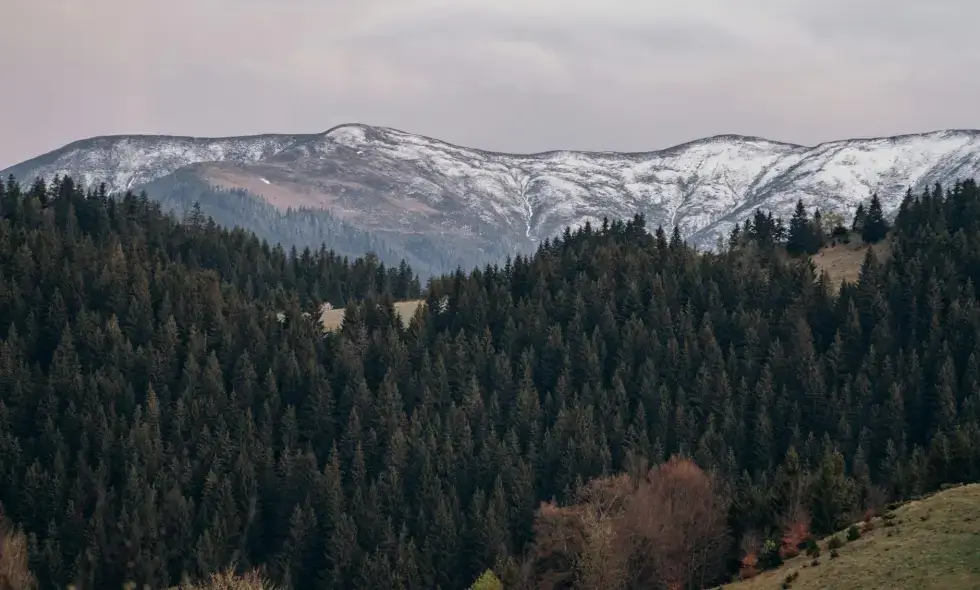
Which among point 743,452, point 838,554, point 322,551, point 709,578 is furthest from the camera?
point 743,452

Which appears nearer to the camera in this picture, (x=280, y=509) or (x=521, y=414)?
(x=280, y=509)

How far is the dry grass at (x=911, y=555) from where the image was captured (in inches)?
2817

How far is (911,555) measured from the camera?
248ft

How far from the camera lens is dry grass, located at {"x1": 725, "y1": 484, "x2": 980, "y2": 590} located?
2817 inches

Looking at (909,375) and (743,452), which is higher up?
(909,375)

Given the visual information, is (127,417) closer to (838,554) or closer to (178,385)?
(178,385)

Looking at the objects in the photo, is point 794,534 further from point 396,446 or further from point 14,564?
A: point 14,564

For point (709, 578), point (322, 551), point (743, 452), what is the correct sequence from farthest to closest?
point (743, 452), point (322, 551), point (709, 578)

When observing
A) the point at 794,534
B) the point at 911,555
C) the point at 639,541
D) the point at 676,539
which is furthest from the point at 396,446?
the point at 911,555

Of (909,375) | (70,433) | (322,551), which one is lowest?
(322,551)

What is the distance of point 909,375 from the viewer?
180250 millimetres

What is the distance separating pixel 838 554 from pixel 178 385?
141500 millimetres

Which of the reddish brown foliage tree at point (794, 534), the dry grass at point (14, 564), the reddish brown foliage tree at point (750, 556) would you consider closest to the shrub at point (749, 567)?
the reddish brown foliage tree at point (750, 556)

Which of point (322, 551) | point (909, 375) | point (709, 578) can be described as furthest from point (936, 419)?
point (322, 551)
